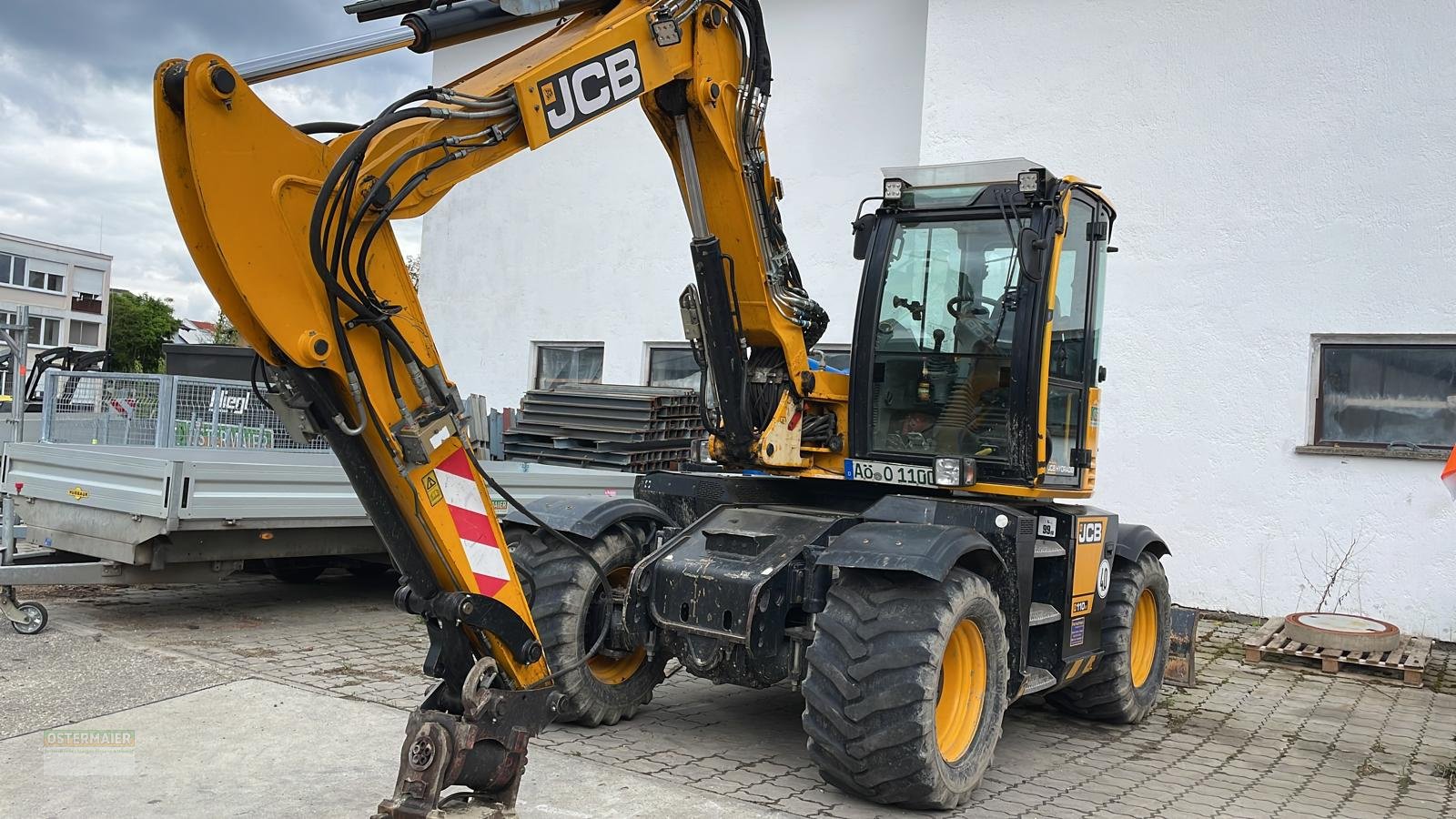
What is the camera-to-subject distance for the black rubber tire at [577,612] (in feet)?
18.3

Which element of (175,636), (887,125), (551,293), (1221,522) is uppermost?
(887,125)

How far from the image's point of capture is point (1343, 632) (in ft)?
28.0

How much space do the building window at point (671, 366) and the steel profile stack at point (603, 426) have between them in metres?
1.68

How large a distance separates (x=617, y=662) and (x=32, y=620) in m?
3.90

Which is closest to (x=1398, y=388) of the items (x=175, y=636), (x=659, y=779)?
(x=659, y=779)

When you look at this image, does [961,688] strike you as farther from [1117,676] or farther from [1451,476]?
[1451,476]

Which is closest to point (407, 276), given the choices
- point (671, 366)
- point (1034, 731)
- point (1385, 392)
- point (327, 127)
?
point (327, 127)

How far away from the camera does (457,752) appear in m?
3.78

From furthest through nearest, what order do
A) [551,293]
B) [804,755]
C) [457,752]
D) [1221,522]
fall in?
[551,293] → [1221,522] → [804,755] → [457,752]

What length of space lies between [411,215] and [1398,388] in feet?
28.4

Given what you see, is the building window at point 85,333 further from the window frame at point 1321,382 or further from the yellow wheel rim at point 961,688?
the yellow wheel rim at point 961,688

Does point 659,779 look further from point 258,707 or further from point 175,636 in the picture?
point 175,636

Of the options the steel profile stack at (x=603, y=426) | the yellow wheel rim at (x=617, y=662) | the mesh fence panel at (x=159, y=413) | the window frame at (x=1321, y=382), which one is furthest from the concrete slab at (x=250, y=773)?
the window frame at (x=1321, y=382)

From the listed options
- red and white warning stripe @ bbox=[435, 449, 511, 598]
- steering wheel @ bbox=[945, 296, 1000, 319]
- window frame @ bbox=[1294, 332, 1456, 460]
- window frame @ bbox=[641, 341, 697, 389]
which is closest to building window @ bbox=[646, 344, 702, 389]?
window frame @ bbox=[641, 341, 697, 389]
